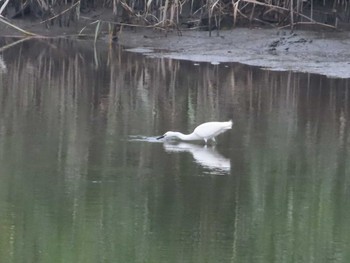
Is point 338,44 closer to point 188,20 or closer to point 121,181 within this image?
point 188,20

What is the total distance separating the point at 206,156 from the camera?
9227 mm

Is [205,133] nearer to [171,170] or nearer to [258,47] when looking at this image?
[171,170]

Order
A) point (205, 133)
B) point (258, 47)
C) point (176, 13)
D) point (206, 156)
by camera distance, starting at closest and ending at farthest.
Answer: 1. point (206, 156)
2. point (205, 133)
3. point (258, 47)
4. point (176, 13)

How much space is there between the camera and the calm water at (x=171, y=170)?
6570 millimetres

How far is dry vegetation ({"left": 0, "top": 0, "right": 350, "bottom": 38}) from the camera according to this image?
17891mm

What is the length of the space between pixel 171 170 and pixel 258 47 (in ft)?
28.0

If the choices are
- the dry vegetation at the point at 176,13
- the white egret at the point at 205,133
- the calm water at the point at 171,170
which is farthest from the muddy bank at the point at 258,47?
the white egret at the point at 205,133

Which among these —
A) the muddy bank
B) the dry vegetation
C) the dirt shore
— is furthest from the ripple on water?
the dry vegetation

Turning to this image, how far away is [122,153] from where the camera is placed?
9.07 meters

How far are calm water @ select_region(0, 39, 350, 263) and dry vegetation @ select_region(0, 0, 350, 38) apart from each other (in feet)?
12.3

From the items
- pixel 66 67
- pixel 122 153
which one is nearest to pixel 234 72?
pixel 66 67

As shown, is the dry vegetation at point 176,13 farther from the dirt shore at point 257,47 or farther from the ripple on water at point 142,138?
the ripple on water at point 142,138

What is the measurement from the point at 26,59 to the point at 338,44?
171 inches

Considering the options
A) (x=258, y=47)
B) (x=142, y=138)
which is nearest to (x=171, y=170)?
(x=142, y=138)
